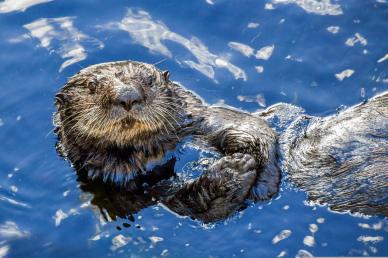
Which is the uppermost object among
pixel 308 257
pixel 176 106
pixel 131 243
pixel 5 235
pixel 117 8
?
pixel 117 8

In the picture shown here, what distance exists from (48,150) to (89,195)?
782 mm

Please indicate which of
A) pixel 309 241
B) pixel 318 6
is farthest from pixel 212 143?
pixel 318 6

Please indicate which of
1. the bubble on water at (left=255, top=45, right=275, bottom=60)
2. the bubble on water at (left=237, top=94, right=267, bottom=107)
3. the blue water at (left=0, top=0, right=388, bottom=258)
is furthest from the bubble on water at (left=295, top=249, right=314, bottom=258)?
the bubble on water at (left=255, top=45, right=275, bottom=60)

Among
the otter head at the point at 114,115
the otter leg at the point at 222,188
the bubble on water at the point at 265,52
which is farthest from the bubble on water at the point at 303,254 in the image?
the bubble on water at the point at 265,52

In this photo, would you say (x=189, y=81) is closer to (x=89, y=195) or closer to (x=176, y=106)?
(x=176, y=106)

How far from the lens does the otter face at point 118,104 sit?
6.61 m

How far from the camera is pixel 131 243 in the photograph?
6.67 m

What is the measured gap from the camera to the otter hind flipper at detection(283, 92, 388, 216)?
648cm

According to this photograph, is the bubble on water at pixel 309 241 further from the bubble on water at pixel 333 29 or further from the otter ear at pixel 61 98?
the bubble on water at pixel 333 29

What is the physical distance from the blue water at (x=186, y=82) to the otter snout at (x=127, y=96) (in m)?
1.03

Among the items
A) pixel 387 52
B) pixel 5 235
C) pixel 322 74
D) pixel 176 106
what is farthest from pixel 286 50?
pixel 5 235

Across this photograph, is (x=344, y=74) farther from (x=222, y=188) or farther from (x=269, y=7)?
(x=222, y=188)

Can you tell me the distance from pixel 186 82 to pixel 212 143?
1.34 metres

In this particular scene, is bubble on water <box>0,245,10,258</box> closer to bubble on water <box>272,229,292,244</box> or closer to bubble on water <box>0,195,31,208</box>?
bubble on water <box>0,195,31,208</box>
